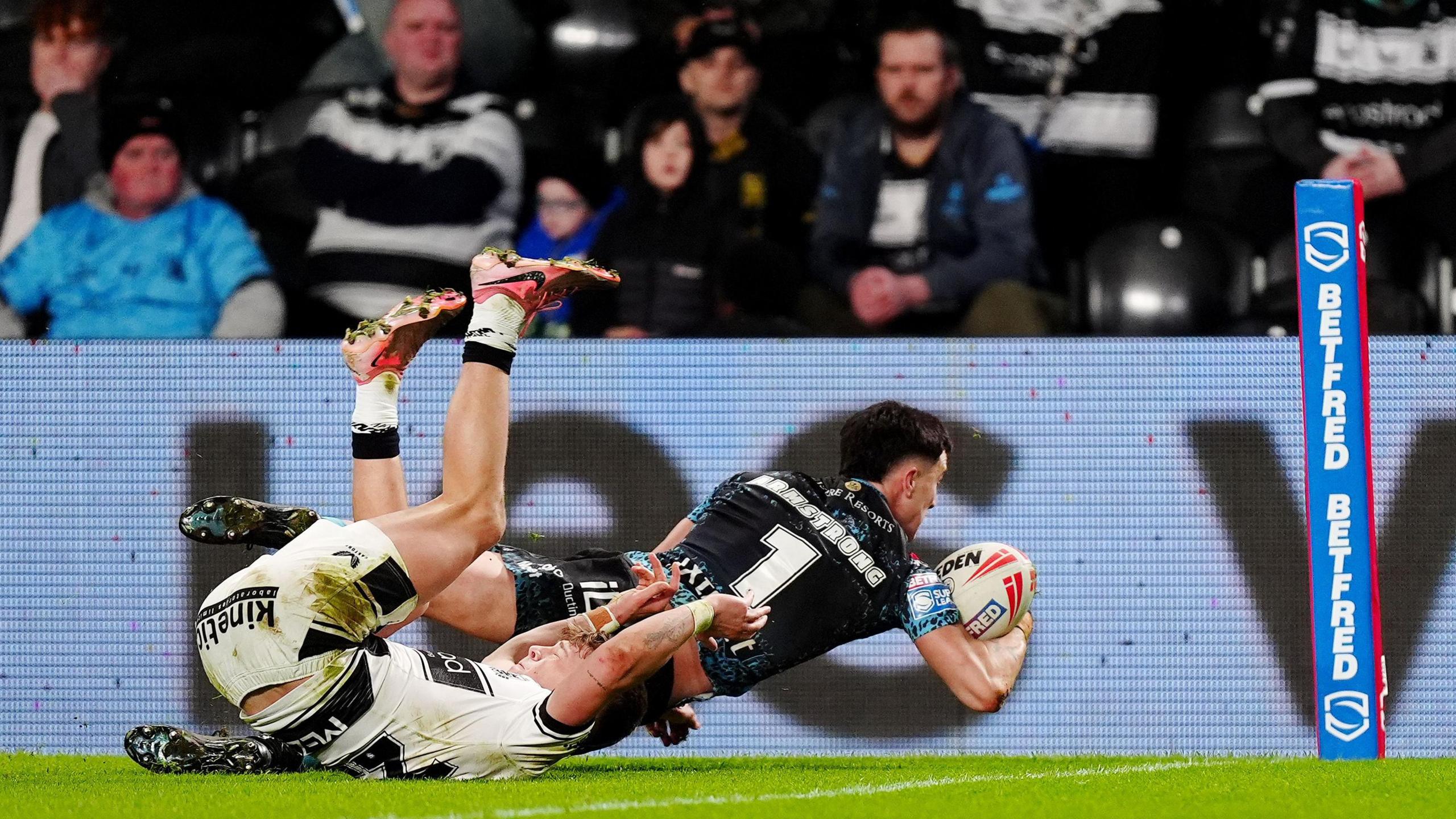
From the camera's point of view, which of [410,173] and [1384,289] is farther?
[410,173]

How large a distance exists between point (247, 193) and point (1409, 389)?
4.62 metres

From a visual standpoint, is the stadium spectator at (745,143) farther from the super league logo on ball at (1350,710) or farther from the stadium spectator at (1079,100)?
the super league logo on ball at (1350,710)

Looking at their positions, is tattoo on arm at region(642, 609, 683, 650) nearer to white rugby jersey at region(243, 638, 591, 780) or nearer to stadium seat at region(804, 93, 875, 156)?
white rugby jersey at region(243, 638, 591, 780)

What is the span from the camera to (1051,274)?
602cm

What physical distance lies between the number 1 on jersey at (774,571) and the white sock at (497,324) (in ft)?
2.95

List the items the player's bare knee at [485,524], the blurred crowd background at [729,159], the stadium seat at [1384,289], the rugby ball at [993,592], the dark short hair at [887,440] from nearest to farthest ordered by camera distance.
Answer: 1. the player's bare knee at [485,524]
2. the rugby ball at [993,592]
3. the dark short hair at [887,440]
4. the stadium seat at [1384,289]
5. the blurred crowd background at [729,159]

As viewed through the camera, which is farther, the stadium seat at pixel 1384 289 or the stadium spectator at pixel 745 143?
the stadium spectator at pixel 745 143

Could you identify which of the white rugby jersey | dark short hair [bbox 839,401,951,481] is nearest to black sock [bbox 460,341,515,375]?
the white rugby jersey

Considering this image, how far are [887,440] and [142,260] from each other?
344 centimetres

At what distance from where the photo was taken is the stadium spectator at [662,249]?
611 cm

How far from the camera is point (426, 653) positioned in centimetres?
375

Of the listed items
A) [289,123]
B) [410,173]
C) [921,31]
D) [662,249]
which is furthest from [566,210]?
[921,31]

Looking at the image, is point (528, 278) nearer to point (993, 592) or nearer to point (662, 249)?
point (993, 592)

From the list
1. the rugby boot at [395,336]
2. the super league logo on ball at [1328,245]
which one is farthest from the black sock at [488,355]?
the super league logo on ball at [1328,245]
